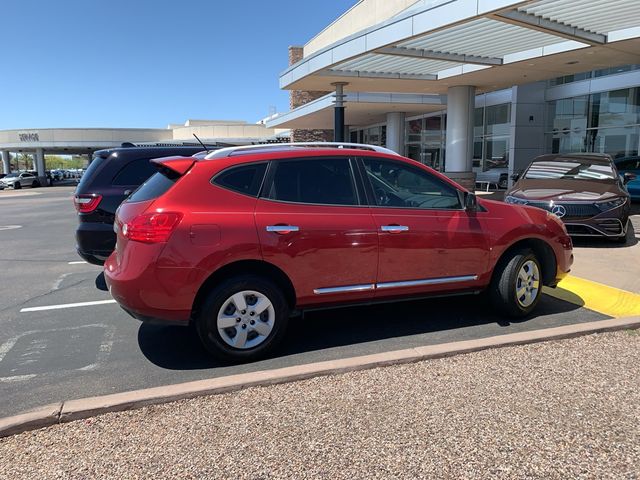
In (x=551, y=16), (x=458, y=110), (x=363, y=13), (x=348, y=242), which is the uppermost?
(x=363, y=13)

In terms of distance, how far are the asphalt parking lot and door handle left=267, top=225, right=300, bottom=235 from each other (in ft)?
3.50

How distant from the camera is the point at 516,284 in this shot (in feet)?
15.9

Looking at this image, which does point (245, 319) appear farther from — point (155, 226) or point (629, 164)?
point (629, 164)

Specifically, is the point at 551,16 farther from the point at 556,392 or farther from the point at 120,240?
the point at 120,240

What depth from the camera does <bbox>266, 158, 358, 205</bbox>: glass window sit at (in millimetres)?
4129

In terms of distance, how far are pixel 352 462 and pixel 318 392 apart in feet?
2.65

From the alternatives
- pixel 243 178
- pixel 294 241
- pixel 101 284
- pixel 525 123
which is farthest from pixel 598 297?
pixel 525 123

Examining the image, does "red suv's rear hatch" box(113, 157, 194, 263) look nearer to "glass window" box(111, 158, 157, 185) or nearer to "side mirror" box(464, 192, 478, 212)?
"glass window" box(111, 158, 157, 185)

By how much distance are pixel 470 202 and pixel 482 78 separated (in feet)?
40.3

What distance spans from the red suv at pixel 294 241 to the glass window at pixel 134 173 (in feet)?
6.83

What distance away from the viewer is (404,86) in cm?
1683

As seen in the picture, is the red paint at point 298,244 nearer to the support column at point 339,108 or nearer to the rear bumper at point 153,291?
the rear bumper at point 153,291

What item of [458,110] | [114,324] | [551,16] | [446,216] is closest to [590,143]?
[458,110]

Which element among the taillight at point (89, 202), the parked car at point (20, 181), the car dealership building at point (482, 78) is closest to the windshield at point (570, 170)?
the car dealership building at point (482, 78)
